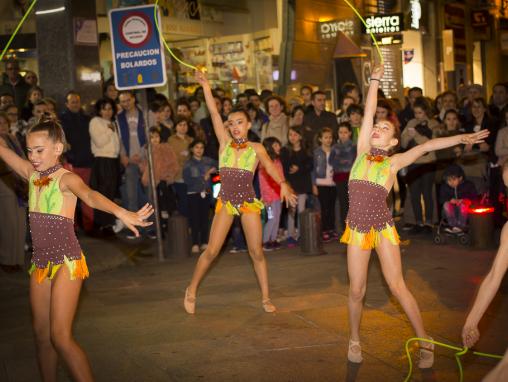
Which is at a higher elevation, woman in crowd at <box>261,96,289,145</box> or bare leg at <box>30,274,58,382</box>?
woman in crowd at <box>261,96,289,145</box>

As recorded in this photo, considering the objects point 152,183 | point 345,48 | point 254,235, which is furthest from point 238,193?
point 345,48

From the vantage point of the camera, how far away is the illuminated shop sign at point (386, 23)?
22.5 m

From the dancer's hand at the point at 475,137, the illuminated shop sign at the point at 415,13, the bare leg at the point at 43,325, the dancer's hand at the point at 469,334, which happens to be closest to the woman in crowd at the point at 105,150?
the bare leg at the point at 43,325

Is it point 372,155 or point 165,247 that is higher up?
point 372,155

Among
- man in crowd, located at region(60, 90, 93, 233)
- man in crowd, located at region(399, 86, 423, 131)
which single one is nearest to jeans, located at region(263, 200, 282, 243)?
man in crowd, located at region(60, 90, 93, 233)

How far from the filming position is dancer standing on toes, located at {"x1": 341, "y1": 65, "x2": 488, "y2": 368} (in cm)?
623

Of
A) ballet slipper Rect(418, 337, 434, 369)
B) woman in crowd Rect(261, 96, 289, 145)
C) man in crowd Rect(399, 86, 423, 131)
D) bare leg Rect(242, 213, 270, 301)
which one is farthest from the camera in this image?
man in crowd Rect(399, 86, 423, 131)

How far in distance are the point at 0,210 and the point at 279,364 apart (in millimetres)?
5923

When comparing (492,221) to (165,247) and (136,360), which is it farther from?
(136,360)

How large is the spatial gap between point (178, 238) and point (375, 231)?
602 cm

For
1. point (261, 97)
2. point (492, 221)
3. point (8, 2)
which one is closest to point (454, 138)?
point (492, 221)

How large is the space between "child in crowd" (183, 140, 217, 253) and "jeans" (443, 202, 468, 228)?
3582 mm

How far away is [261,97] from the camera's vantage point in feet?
53.3

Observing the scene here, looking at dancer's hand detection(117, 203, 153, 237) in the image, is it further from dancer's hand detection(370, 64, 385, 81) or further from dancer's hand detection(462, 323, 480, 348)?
dancer's hand detection(370, 64, 385, 81)
